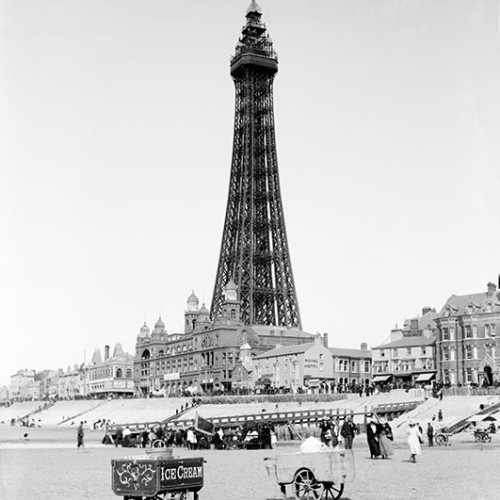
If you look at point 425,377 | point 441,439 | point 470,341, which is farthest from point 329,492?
point 425,377

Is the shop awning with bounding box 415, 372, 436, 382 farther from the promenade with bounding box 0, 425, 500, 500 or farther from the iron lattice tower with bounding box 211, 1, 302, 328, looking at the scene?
the promenade with bounding box 0, 425, 500, 500

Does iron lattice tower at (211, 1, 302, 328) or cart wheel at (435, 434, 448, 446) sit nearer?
cart wheel at (435, 434, 448, 446)

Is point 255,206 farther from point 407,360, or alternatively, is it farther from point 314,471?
point 314,471

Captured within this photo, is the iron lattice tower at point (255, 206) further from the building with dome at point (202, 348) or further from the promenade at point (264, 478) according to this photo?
the promenade at point (264, 478)

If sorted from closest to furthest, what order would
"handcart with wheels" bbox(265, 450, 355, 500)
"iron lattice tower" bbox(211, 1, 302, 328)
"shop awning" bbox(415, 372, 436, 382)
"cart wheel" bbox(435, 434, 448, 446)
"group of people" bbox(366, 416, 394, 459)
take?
"handcart with wheels" bbox(265, 450, 355, 500), "group of people" bbox(366, 416, 394, 459), "cart wheel" bbox(435, 434, 448, 446), "shop awning" bbox(415, 372, 436, 382), "iron lattice tower" bbox(211, 1, 302, 328)

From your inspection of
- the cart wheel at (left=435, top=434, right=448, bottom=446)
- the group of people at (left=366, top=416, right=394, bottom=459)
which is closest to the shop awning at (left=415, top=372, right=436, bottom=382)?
the cart wheel at (left=435, top=434, right=448, bottom=446)

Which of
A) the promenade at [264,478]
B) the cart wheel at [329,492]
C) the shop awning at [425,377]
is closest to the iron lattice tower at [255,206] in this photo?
the shop awning at [425,377]

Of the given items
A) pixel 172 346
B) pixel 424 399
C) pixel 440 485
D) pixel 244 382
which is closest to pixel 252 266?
pixel 172 346
